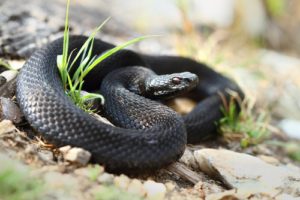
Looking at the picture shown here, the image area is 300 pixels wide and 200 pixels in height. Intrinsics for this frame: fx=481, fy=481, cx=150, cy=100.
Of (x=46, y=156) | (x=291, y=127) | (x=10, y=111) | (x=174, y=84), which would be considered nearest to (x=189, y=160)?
(x=174, y=84)

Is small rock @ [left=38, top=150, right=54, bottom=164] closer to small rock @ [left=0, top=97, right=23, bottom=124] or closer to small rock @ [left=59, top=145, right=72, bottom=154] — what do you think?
small rock @ [left=59, top=145, right=72, bottom=154]

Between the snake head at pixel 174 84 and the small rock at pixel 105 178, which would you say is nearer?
the small rock at pixel 105 178

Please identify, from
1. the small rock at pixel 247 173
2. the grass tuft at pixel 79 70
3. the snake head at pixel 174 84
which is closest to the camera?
the small rock at pixel 247 173

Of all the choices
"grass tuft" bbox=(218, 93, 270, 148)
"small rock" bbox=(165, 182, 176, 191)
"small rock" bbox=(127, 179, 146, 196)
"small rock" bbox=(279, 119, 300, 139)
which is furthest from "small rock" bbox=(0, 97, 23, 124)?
"small rock" bbox=(279, 119, 300, 139)

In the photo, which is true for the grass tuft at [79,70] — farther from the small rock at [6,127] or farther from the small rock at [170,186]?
the small rock at [170,186]

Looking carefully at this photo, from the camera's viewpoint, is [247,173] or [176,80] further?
[176,80]

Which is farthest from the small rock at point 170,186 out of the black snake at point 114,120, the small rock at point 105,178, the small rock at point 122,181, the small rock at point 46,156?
the small rock at point 46,156

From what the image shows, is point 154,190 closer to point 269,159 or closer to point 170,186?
point 170,186
